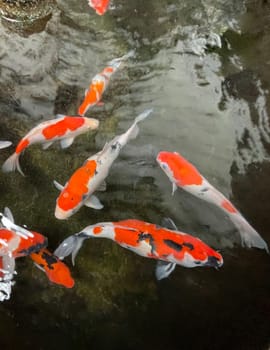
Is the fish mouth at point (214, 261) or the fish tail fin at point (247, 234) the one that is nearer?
the fish mouth at point (214, 261)

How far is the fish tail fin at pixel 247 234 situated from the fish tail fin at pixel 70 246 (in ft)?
3.81

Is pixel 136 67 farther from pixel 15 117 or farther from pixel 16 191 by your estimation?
pixel 16 191

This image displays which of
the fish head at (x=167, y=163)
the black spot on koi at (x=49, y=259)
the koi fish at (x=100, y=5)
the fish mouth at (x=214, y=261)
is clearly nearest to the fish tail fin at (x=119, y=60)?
the koi fish at (x=100, y=5)

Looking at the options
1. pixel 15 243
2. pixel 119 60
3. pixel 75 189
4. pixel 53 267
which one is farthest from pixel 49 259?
pixel 119 60

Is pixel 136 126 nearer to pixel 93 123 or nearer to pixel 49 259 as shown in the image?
pixel 93 123

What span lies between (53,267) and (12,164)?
0.99 m

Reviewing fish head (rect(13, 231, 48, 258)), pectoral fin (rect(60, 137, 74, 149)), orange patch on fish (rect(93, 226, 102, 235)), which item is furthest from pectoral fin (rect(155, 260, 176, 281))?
pectoral fin (rect(60, 137, 74, 149))

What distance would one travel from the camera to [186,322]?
3.63 metres

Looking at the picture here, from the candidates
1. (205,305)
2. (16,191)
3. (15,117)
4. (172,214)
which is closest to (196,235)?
(172,214)

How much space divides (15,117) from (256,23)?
2501 millimetres

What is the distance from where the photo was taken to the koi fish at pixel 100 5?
Answer: 15.6ft

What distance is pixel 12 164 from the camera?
4.05m

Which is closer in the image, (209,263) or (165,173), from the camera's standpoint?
(209,263)

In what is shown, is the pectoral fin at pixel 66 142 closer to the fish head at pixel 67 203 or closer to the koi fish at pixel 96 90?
the koi fish at pixel 96 90
